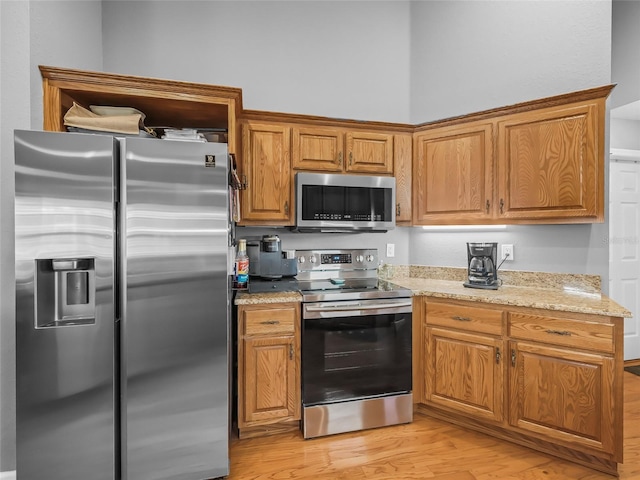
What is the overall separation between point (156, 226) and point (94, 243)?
0.27 m

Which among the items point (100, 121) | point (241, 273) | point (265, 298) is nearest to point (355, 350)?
point (265, 298)

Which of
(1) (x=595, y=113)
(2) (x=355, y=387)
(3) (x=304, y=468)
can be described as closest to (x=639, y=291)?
(1) (x=595, y=113)

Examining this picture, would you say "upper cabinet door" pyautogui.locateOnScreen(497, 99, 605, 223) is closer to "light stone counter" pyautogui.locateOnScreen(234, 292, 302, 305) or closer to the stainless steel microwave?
the stainless steel microwave

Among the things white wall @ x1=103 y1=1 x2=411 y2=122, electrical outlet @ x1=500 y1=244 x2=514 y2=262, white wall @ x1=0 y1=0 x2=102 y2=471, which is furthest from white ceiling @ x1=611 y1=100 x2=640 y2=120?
white wall @ x1=0 y1=0 x2=102 y2=471

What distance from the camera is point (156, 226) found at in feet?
5.46

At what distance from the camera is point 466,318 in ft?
7.31

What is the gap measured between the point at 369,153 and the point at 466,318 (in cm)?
145

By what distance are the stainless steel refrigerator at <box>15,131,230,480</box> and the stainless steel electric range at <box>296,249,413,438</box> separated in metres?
0.61

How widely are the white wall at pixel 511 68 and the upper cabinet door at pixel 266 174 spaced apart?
130 cm

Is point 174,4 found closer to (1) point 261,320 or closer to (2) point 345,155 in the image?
(2) point 345,155

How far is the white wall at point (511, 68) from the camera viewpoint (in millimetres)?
2301

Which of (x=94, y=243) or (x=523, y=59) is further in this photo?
(x=523, y=59)

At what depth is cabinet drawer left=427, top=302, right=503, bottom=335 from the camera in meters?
2.12

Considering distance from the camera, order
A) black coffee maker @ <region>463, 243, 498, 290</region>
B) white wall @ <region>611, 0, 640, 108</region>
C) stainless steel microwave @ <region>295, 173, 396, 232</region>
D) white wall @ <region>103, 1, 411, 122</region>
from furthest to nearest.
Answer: white wall @ <region>611, 0, 640, 108</region>, white wall @ <region>103, 1, 411, 122</region>, stainless steel microwave @ <region>295, 173, 396, 232</region>, black coffee maker @ <region>463, 243, 498, 290</region>
